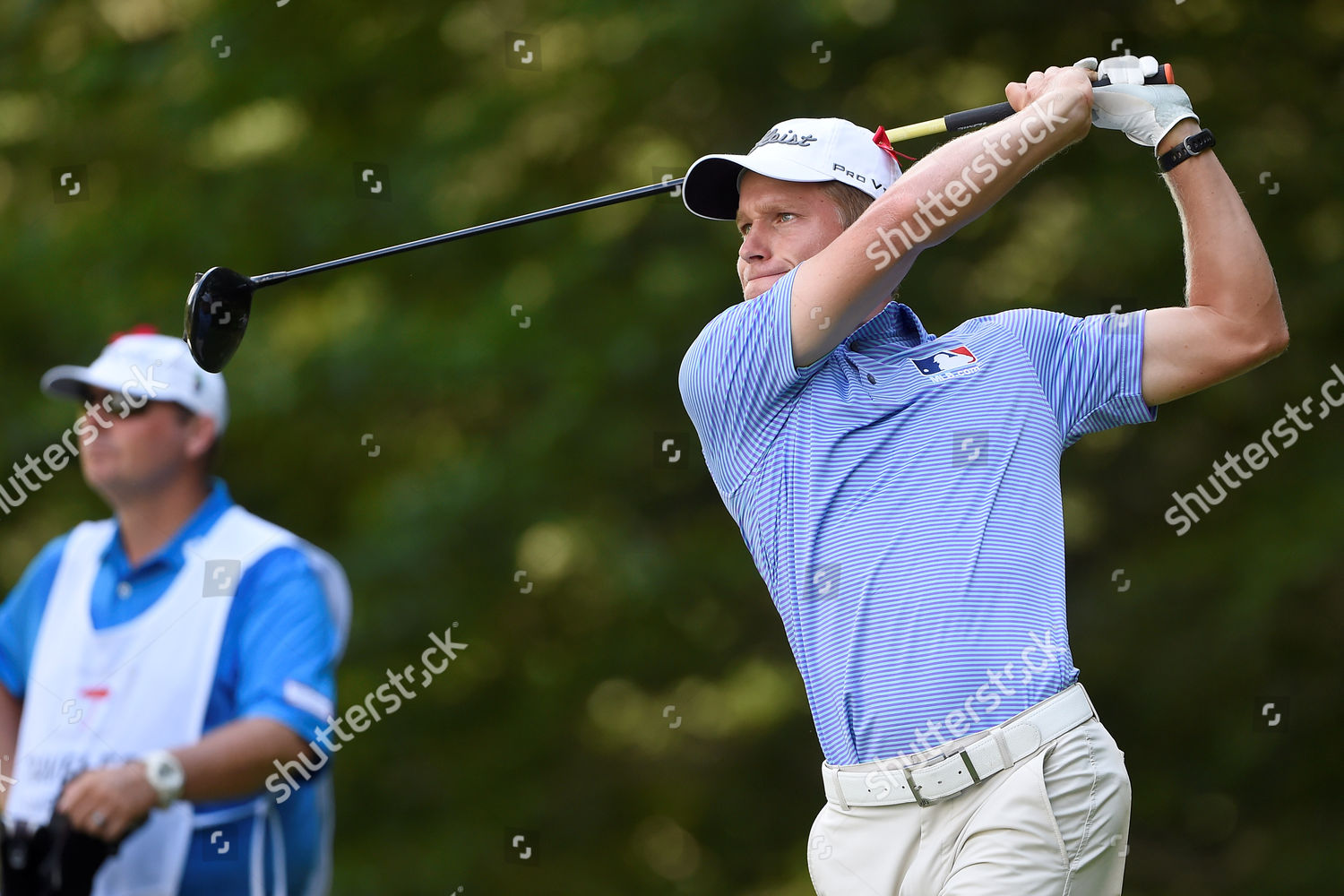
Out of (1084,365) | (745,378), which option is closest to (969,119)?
(1084,365)

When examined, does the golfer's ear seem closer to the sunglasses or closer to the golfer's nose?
the sunglasses

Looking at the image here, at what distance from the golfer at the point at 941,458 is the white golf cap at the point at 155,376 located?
7.58ft

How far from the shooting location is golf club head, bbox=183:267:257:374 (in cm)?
394

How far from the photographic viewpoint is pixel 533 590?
801 centimetres

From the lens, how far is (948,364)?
2.97 m

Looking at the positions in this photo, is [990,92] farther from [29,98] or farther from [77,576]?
[29,98]

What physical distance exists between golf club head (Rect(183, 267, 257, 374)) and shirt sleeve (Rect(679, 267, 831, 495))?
1.39m

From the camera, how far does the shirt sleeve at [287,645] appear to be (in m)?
4.33

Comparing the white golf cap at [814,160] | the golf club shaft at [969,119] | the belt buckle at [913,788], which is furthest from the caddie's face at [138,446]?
the belt buckle at [913,788]

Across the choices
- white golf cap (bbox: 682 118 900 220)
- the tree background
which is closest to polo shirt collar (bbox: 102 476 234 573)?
white golf cap (bbox: 682 118 900 220)

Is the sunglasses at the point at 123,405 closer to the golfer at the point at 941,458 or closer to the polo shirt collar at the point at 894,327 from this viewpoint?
the golfer at the point at 941,458

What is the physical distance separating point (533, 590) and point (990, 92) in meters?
3.14

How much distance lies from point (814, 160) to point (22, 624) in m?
2.86

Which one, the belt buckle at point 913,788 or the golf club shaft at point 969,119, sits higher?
→ the golf club shaft at point 969,119
